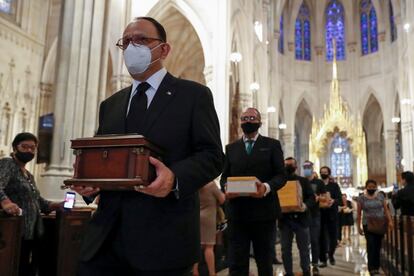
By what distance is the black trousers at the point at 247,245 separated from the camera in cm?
366

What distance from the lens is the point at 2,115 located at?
579 inches

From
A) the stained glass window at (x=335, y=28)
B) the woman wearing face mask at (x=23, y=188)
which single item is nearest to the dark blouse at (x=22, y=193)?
the woman wearing face mask at (x=23, y=188)

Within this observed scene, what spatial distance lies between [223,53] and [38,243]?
11.4 m

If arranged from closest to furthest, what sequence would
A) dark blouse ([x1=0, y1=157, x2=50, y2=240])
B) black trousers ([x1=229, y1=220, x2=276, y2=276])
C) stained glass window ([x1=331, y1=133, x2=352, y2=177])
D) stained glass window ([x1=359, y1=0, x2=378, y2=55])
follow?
black trousers ([x1=229, y1=220, x2=276, y2=276]) → dark blouse ([x1=0, y1=157, x2=50, y2=240]) → stained glass window ([x1=331, y1=133, x2=352, y2=177]) → stained glass window ([x1=359, y1=0, x2=378, y2=55])

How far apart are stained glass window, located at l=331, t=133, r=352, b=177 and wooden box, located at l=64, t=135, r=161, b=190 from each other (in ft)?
102

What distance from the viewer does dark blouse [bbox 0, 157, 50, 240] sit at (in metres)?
4.41

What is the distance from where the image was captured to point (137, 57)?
1806 mm

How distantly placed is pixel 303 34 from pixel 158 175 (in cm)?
3623

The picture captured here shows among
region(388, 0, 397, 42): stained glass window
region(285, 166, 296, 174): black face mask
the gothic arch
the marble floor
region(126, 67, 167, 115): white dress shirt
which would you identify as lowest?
the marble floor

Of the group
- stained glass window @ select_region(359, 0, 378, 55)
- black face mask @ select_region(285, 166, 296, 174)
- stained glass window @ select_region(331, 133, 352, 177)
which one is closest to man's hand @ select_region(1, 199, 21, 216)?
black face mask @ select_region(285, 166, 296, 174)

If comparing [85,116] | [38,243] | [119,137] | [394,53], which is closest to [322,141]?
[394,53]

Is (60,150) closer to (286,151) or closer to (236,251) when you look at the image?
(236,251)

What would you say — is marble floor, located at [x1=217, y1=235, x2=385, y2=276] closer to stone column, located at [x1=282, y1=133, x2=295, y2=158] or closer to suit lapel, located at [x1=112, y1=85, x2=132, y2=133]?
suit lapel, located at [x1=112, y1=85, x2=132, y2=133]

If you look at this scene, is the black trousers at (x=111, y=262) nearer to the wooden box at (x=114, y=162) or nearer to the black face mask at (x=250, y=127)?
the wooden box at (x=114, y=162)
